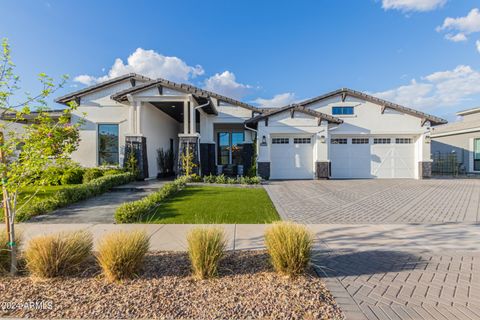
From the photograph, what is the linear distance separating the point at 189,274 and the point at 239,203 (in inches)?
181

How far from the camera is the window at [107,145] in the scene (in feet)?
47.5

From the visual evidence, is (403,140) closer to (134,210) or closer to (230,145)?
(230,145)

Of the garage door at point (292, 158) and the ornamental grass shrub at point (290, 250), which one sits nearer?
the ornamental grass shrub at point (290, 250)

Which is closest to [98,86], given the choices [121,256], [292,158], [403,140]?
[292,158]

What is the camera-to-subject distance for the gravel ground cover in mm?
2602

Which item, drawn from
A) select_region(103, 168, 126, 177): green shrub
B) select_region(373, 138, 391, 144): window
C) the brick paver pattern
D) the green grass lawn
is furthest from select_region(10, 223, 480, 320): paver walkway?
select_region(373, 138, 391, 144): window

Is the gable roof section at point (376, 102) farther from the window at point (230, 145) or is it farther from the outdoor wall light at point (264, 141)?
the window at point (230, 145)

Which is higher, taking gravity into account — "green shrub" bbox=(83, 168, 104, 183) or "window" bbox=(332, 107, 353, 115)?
"window" bbox=(332, 107, 353, 115)

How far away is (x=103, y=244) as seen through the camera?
3336 mm

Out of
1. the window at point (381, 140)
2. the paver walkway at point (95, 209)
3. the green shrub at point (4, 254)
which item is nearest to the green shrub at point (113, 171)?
the paver walkway at point (95, 209)

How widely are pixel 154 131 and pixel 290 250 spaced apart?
44.2ft

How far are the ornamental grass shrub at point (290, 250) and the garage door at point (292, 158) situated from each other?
37.8 ft

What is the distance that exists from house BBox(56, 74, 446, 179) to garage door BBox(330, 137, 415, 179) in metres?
0.06

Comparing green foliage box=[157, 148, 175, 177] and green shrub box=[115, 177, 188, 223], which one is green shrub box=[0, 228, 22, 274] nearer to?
green shrub box=[115, 177, 188, 223]
